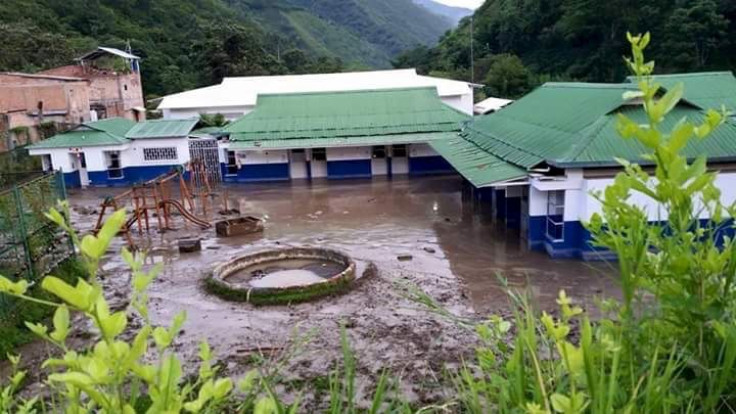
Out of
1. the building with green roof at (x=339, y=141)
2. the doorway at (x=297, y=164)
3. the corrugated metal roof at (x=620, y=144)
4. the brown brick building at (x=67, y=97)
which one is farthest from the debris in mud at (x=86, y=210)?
the corrugated metal roof at (x=620, y=144)

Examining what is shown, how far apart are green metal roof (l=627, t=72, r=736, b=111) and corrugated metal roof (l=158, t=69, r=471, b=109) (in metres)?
13.2

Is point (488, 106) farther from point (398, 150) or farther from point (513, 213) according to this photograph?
point (513, 213)

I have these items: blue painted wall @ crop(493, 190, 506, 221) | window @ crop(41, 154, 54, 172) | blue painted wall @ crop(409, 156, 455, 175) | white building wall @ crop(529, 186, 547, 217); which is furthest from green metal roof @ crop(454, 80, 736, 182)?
window @ crop(41, 154, 54, 172)

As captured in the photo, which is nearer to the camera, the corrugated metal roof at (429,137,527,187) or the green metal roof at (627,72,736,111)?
the corrugated metal roof at (429,137,527,187)

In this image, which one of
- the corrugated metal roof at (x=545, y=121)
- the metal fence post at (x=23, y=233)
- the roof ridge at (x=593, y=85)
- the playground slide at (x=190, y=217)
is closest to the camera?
the metal fence post at (x=23, y=233)

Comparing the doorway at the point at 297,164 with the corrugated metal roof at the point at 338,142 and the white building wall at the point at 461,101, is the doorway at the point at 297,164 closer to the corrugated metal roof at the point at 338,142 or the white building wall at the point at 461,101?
the corrugated metal roof at the point at 338,142

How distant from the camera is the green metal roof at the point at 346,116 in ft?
79.1

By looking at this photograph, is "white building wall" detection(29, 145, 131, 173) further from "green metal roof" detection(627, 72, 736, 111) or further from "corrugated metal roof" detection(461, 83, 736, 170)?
"green metal roof" detection(627, 72, 736, 111)

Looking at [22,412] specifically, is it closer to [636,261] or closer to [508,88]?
[636,261]

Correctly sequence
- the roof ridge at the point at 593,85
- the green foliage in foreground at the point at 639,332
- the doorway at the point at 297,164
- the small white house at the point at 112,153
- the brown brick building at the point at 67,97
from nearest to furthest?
the green foliage in foreground at the point at 639,332 → the roof ridge at the point at 593,85 → the small white house at the point at 112,153 → the doorway at the point at 297,164 → the brown brick building at the point at 67,97

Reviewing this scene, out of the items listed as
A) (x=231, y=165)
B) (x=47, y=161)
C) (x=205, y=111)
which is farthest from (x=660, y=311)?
(x=205, y=111)

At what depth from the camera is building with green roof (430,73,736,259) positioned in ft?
42.7

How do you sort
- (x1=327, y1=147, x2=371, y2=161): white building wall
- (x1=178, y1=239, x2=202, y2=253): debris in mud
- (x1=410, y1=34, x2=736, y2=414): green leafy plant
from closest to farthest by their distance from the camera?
(x1=410, y1=34, x2=736, y2=414): green leafy plant, (x1=178, y1=239, x2=202, y2=253): debris in mud, (x1=327, y1=147, x2=371, y2=161): white building wall

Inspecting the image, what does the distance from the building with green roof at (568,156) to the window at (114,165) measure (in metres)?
15.2
